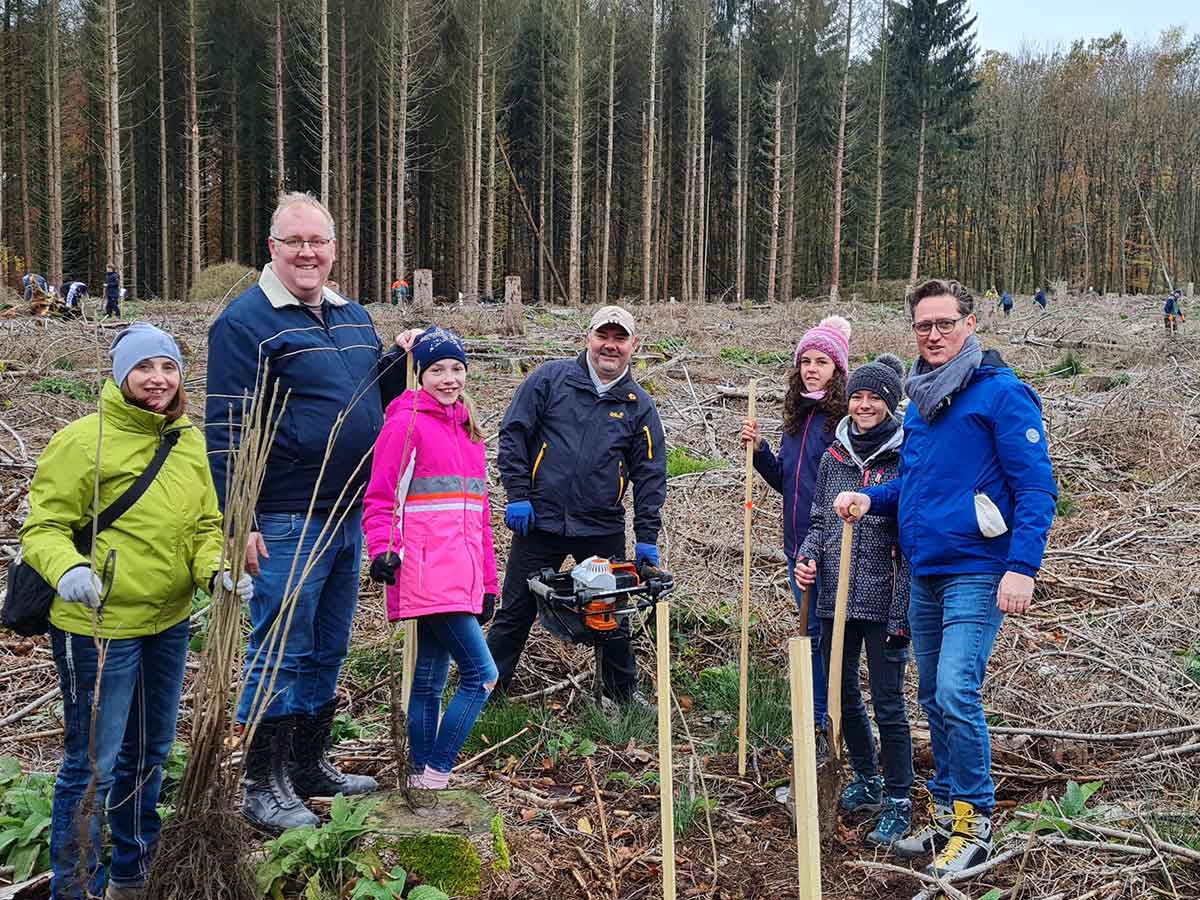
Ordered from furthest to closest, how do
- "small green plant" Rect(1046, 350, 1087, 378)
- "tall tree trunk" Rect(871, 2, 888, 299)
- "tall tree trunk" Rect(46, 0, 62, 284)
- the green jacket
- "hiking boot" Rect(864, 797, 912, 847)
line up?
"tall tree trunk" Rect(871, 2, 888, 299) → "tall tree trunk" Rect(46, 0, 62, 284) → "small green plant" Rect(1046, 350, 1087, 378) → "hiking boot" Rect(864, 797, 912, 847) → the green jacket

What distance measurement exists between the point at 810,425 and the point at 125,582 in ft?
9.35

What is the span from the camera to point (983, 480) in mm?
3225

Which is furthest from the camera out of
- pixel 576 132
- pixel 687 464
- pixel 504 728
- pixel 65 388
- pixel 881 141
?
pixel 881 141

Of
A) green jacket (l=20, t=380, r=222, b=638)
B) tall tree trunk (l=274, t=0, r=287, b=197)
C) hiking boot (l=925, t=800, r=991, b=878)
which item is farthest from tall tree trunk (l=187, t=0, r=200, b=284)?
hiking boot (l=925, t=800, r=991, b=878)

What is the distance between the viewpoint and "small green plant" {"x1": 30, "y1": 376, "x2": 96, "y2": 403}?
29.1ft

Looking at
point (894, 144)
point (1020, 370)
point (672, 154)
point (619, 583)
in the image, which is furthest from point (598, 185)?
point (619, 583)

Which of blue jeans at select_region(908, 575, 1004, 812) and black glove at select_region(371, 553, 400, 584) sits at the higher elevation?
black glove at select_region(371, 553, 400, 584)

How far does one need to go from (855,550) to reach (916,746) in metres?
1.33

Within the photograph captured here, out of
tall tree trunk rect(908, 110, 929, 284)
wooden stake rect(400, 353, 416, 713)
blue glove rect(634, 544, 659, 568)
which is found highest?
tall tree trunk rect(908, 110, 929, 284)

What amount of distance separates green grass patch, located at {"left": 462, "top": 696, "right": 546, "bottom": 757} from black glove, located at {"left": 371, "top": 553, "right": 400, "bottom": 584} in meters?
1.35

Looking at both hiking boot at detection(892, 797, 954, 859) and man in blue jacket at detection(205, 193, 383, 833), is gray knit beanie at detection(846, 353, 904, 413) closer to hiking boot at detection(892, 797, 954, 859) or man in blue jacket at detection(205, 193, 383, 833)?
hiking boot at detection(892, 797, 954, 859)

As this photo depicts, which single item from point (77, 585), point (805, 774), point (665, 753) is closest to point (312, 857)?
point (77, 585)

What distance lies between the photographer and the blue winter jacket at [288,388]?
122 inches

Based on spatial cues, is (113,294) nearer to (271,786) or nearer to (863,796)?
(271,786)
